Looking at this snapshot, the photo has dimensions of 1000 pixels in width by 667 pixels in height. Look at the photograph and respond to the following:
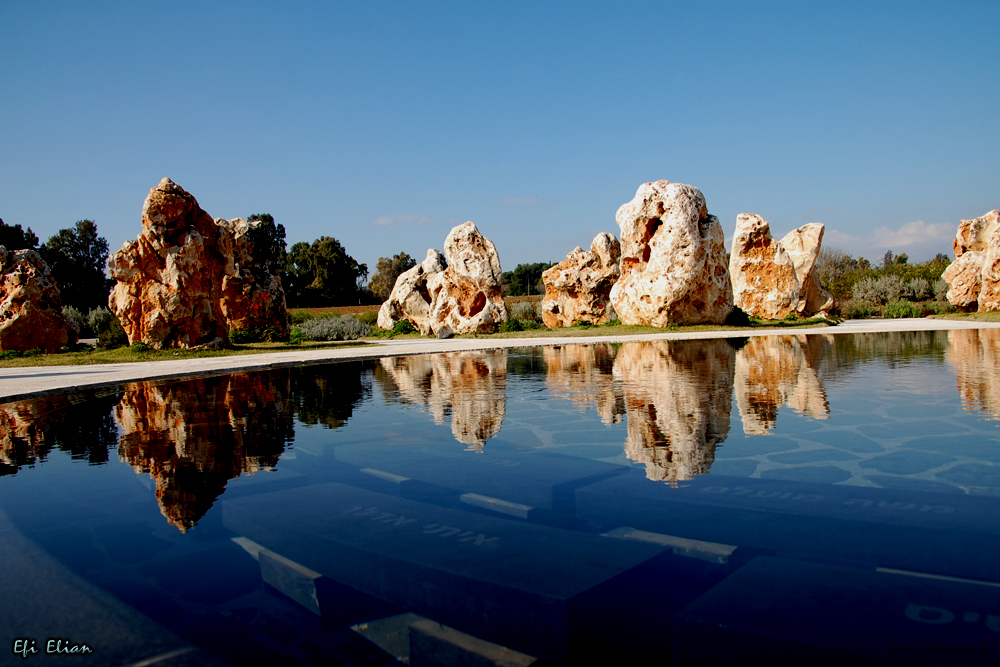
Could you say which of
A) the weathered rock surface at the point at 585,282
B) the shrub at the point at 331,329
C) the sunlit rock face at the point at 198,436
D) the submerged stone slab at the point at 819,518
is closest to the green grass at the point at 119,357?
the sunlit rock face at the point at 198,436

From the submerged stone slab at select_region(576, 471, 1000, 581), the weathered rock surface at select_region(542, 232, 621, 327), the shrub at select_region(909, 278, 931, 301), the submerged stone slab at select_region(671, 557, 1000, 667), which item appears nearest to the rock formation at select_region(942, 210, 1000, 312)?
the shrub at select_region(909, 278, 931, 301)

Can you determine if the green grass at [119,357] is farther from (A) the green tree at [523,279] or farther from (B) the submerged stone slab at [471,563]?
(A) the green tree at [523,279]

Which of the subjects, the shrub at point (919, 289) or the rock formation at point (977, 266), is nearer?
the rock formation at point (977, 266)

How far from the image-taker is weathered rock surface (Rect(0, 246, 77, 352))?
63.6ft

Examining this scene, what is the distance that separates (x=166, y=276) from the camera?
16969mm

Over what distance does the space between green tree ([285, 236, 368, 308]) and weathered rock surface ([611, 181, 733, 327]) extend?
120 ft

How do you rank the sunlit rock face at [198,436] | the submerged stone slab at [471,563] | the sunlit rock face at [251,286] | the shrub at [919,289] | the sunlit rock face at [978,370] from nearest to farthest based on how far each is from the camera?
the submerged stone slab at [471,563] < the sunlit rock face at [198,436] < the sunlit rock face at [978,370] < the sunlit rock face at [251,286] < the shrub at [919,289]

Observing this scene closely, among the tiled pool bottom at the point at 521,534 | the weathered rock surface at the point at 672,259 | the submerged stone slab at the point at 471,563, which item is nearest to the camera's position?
the tiled pool bottom at the point at 521,534

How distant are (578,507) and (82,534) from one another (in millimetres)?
2586

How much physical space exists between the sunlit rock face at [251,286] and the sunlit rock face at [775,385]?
16912 millimetres

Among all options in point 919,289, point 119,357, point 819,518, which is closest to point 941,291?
point 919,289

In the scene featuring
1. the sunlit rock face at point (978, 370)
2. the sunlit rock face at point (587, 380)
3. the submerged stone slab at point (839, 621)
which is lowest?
the submerged stone slab at point (839, 621)

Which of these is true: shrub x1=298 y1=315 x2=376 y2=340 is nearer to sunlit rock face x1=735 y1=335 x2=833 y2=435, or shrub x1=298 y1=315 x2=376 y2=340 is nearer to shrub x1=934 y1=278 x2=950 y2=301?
sunlit rock face x1=735 y1=335 x2=833 y2=435

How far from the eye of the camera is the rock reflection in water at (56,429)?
5344 millimetres
